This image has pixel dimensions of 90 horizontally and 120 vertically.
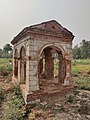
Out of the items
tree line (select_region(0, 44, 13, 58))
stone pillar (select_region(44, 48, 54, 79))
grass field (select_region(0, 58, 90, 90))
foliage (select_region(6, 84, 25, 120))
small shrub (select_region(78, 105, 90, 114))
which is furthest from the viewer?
tree line (select_region(0, 44, 13, 58))

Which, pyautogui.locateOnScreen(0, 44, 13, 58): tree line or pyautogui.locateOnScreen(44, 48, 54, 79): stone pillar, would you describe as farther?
pyautogui.locateOnScreen(0, 44, 13, 58): tree line

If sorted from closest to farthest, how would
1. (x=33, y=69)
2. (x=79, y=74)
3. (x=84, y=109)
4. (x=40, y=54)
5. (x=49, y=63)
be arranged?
(x=84, y=109) < (x=33, y=69) < (x=40, y=54) < (x=49, y=63) < (x=79, y=74)

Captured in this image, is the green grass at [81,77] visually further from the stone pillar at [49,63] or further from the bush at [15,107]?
the bush at [15,107]

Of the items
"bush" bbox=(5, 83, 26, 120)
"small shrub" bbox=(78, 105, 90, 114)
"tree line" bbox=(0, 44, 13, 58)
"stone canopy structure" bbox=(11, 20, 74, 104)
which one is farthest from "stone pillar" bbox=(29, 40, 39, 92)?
"tree line" bbox=(0, 44, 13, 58)

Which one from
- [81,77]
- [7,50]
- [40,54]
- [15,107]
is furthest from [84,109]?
[7,50]

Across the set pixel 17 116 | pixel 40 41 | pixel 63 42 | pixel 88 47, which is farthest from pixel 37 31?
pixel 88 47

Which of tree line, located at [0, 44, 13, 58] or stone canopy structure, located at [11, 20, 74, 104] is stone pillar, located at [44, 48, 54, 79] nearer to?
stone canopy structure, located at [11, 20, 74, 104]

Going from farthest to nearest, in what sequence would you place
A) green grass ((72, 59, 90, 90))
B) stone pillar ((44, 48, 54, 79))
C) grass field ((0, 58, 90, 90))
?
grass field ((0, 58, 90, 90))
green grass ((72, 59, 90, 90))
stone pillar ((44, 48, 54, 79))

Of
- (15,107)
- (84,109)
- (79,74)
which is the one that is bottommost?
(84,109)

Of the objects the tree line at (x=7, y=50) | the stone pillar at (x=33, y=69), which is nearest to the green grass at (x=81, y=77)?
the stone pillar at (x=33, y=69)

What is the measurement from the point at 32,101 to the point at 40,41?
9.36ft

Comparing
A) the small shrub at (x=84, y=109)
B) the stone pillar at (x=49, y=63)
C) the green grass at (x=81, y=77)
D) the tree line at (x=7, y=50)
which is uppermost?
the tree line at (x=7, y=50)

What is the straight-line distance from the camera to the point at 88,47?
5941 centimetres

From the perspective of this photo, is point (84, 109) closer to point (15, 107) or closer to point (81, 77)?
point (15, 107)
